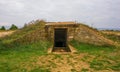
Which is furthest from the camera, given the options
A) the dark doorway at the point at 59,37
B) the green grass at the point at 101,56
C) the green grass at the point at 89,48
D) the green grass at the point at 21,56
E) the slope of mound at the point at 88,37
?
the dark doorway at the point at 59,37

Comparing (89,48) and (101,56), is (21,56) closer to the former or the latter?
(101,56)

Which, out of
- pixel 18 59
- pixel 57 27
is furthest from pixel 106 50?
pixel 18 59

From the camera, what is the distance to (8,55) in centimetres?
1126

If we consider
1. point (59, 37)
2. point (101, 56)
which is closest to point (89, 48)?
point (101, 56)

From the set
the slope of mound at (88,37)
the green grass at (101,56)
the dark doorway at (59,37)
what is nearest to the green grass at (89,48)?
the green grass at (101,56)

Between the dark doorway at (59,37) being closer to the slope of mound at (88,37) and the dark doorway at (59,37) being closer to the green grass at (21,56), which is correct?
the slope of mound at (88,37)

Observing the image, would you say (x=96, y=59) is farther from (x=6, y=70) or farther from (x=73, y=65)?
(x=6, y=70)

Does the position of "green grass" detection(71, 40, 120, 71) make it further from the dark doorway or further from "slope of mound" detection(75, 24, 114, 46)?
the dark doorway

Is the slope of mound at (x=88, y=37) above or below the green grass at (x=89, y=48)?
above

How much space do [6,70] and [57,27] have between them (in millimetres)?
6245

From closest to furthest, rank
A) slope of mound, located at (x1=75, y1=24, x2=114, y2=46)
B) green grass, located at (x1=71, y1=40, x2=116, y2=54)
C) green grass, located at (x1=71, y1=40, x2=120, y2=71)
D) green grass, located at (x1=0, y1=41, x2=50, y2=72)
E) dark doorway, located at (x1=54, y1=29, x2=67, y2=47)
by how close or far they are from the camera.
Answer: green grass, located at (x1=0, y1=41, x2=50, y2=72)
green grass, located at (x1=71, y1=40, x2=120, y2=71)
green grass, located at (x1=71, y1=40, x2=116, y2=54)
slope of mound, located at (x1=75, y1=24, x2=114, y2=46)
dark doorway, located at (x1=54, y1=29, x2=67, y2=47)

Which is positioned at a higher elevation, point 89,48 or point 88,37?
point 88,37

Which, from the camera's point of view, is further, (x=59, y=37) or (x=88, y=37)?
(x=59, y=37)

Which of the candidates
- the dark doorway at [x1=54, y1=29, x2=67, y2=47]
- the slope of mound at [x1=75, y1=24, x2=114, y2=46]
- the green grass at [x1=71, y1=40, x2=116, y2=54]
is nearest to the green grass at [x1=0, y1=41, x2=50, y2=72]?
the green grass at [x1=71, y1=40, x2=116, y2=54]
